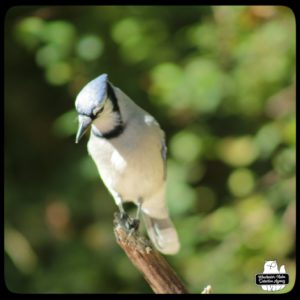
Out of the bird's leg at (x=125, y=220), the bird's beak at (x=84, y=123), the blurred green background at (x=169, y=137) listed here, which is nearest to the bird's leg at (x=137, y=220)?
the bird's leg at (x=125, y=220)

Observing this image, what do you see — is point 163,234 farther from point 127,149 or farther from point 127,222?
point 127,149

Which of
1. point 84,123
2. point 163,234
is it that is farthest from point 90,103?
point 163,234

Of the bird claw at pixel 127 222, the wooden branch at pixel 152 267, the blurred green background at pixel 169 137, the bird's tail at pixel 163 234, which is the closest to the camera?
the wooden branch at pixel 152 267

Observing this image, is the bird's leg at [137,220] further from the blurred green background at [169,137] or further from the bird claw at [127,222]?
the blurred green background at [169,137]

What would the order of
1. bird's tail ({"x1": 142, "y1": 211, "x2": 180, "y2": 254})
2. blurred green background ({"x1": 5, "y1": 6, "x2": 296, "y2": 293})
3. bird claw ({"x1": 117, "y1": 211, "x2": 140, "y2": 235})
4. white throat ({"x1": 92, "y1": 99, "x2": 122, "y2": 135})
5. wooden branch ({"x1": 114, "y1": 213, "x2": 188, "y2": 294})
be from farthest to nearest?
1. blurred green background ({"x1": 5, "y1": 6, "x2": 296, "y2": 293})
2. bird's tail ({"x1": 142, "y1": 211, "x2": 180, "y2": 254})
3. bird claw ({"x1": 117, "y1": 211, "x2": 140, "y2": 235})
4. white throat ({"x1": 92, "y1": 99, "x2": 122, "y2": 135})
5. wooden branch ({"x1": 114, "y1": 213, "x2": 188, "y2": 294})

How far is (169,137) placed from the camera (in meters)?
2.72

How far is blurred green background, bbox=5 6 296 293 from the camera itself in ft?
8.45

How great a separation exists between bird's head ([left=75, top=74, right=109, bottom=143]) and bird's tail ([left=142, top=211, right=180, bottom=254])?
472 millimetres

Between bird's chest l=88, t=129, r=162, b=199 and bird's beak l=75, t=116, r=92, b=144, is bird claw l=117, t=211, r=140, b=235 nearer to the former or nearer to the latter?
bird's chest l=88, t=129, r=162, b=199

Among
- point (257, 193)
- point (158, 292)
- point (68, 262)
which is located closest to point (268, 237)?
point (257, 193)

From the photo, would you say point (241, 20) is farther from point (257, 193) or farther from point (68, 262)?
point (68, 262)

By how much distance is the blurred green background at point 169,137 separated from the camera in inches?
101

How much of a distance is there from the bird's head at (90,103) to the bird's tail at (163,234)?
1.55 feet

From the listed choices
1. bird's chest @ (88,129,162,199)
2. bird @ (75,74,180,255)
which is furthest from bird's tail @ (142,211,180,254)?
bird's chest @ (88,129,162,199)
